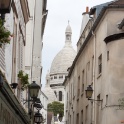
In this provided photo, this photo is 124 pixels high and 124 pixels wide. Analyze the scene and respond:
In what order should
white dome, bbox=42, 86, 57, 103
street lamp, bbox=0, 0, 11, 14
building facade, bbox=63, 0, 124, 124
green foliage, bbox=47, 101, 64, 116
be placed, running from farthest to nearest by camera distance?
white dome, bbox=42, 86, 57, 103 < green foliage, bbox=47, 101, 64, 116 < building facade, bbox=63, 0, 124, 124 < street lamp, bbox=0, 0, 11, 14

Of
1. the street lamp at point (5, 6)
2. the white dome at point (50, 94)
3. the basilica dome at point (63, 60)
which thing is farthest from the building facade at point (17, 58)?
the basilica dome at point (63, 60)

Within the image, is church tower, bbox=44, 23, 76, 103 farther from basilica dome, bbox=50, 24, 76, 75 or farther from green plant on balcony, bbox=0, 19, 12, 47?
green plant on balcony, bbox=0, 19, 12, 47

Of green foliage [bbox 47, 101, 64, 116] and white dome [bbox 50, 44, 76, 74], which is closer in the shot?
green foliage [bbox 47, 101, 64, 116]

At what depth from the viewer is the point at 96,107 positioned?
98.9 ft

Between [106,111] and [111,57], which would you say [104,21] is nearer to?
[111,57]

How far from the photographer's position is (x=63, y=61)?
7087 inches

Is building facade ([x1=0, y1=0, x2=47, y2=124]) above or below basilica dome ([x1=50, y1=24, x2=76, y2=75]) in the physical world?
below

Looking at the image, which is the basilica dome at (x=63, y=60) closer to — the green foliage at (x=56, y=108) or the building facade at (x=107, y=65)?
the green foliage at (x=56, y=108)

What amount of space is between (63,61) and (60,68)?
2898 mm

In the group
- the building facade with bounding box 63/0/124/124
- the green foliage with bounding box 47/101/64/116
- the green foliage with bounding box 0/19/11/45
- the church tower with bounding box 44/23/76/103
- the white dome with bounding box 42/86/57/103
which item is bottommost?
the green foliage with bounding box 0/19/11/45

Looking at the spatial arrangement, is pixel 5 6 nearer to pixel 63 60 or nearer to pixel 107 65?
pixel 107 65

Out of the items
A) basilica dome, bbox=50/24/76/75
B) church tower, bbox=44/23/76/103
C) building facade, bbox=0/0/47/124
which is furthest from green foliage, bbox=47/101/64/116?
building facade, bbox=0/0/47/124

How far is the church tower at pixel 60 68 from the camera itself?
180000mm

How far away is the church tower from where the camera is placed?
18000cm
